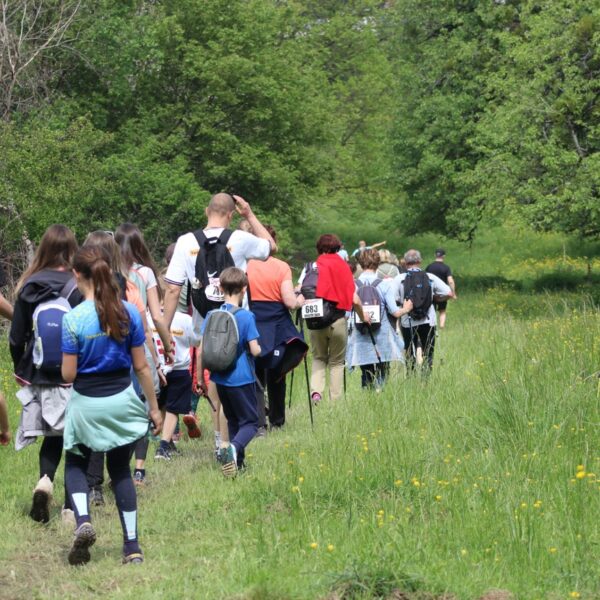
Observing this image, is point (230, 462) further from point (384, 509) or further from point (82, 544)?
point (82, 544)

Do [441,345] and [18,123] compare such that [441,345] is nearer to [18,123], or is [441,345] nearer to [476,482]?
[476,482]

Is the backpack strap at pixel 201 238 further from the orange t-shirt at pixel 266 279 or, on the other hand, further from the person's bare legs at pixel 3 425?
the person's bare legs at pixel 3 425

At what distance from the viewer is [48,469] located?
7.38 metres

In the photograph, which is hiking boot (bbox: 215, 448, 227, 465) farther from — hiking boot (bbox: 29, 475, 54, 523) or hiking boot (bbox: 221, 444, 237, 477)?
hiking boot (bbox: 29, 475, 54, 523)

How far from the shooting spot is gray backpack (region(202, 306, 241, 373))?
27.2 feet

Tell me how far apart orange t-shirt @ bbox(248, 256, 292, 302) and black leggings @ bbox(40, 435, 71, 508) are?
336 cm

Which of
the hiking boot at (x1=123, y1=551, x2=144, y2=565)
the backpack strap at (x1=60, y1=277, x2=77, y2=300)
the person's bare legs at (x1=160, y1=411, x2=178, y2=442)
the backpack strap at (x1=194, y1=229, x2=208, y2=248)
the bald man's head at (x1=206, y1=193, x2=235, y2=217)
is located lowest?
the person's bare legs at (x1=160, y1=411, x2=178, y2=442)

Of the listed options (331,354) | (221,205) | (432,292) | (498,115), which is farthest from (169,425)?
(498,115)

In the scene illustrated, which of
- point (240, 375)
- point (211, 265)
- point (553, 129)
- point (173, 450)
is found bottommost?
point (173, 450)

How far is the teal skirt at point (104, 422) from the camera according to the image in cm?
616

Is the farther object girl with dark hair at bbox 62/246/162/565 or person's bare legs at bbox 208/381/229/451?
person's bare legs at bbox 208/381/229/451

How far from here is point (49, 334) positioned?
23.4 feet

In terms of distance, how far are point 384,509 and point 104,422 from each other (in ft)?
5.29

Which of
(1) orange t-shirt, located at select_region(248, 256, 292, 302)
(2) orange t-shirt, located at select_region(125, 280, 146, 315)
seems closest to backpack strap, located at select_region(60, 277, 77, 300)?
(2) orange t-shirt, located at select_region(125, 280, 146, 315)
